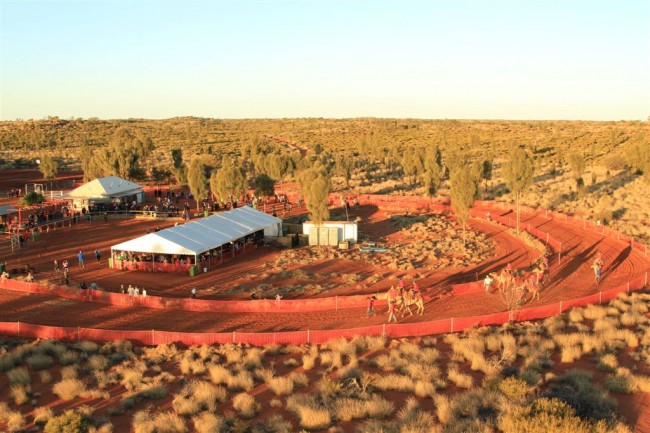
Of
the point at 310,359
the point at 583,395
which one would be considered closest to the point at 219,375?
the point at 310,359

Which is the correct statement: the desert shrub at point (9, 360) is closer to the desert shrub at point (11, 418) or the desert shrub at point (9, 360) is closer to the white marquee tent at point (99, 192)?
the desert shrub at point (11, 418)

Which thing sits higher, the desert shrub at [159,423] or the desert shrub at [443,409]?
the desert shrub at [443,409]

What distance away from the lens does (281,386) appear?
49.9ft

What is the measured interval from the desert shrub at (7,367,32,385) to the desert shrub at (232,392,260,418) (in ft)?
21.9

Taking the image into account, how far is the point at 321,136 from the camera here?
146 m

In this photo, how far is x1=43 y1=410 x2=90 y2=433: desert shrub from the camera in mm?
12773

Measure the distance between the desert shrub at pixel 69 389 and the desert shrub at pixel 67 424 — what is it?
6.91ft

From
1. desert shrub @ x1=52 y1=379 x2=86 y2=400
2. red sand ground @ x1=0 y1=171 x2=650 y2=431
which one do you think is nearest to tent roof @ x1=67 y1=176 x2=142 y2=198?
red sand ground @ x1=0 y1=171 x2=650 y2=431

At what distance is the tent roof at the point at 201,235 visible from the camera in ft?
103

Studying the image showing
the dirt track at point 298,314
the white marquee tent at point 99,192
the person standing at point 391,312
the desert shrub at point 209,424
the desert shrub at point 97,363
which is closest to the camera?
the desert shrub at point 209,424

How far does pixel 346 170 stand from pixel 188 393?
176ft

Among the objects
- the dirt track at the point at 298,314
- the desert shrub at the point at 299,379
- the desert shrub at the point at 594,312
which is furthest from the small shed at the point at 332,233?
the desert shrub at the point at 299,379

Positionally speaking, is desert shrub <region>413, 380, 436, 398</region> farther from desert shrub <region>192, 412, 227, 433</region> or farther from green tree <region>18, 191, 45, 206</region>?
green tree <region>18, 191, 45, 206</region>

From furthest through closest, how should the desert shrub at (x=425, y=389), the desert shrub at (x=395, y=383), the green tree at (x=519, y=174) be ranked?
the green tree at (x=519, y=174) → the desert shrub at (x=395, y=383) → the desert shrub at (x=425, y=389)
